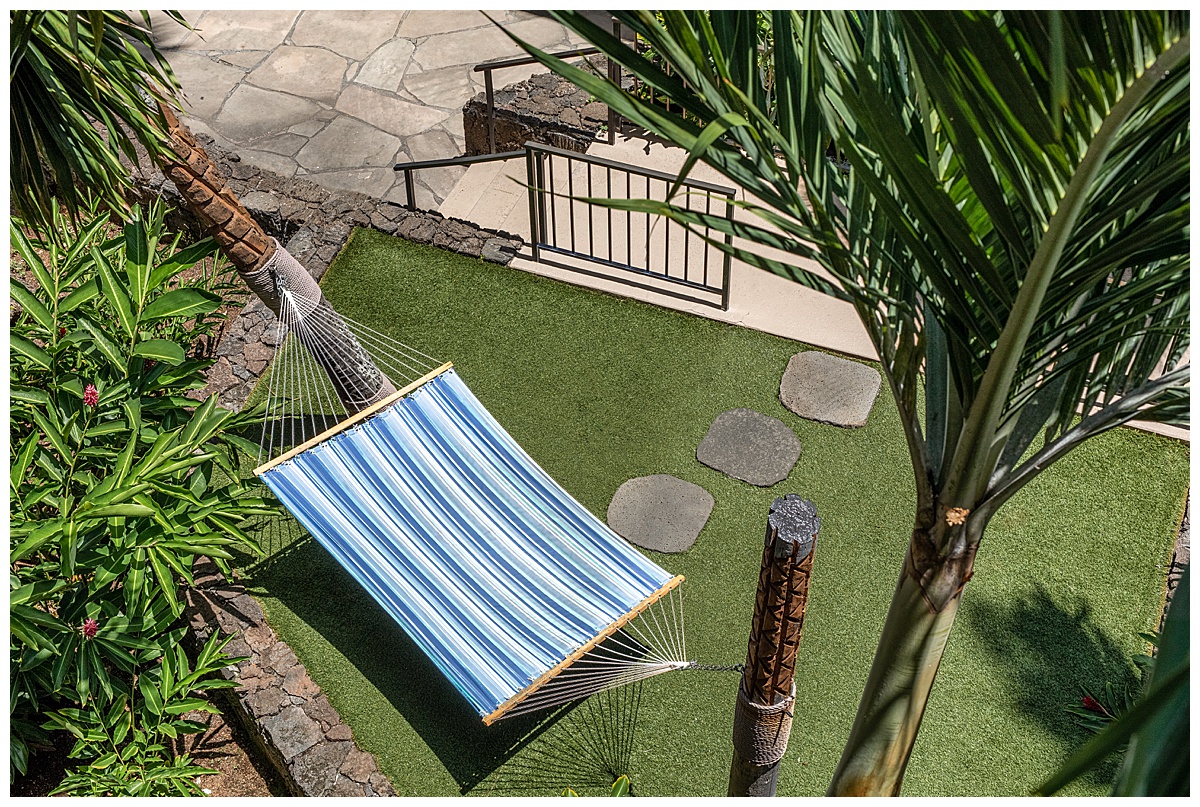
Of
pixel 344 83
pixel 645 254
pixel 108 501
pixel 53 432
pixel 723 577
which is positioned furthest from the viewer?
pixel 344 83

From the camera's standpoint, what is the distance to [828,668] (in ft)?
18.6

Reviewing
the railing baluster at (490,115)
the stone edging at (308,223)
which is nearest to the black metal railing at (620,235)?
the stone edging at (308,223)

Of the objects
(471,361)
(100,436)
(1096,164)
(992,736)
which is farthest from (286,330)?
(1096,164)

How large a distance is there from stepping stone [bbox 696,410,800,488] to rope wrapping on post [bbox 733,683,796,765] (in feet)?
9.54

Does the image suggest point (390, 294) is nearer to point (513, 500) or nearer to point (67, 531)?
point (513, 500)

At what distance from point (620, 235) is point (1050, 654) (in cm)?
423

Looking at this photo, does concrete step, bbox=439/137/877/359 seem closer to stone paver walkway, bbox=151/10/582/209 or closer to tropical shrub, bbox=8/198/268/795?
stone paver walkway, bbox=151/10/582/209

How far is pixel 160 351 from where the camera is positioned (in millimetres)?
4598

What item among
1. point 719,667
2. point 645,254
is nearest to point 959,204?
point 719,667

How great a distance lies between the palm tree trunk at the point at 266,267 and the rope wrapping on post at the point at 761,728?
132 inches

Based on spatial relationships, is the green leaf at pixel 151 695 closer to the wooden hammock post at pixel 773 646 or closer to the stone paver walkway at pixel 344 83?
the wooden hammock post at pixel 773 646

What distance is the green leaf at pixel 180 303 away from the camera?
4.76 meters

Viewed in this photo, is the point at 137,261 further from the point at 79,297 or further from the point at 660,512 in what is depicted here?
the point at 660,512

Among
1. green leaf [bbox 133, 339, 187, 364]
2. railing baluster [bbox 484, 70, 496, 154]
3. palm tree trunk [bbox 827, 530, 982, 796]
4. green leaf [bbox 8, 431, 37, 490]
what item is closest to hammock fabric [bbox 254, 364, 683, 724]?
green leaf [bbox 133, 339, 187, 364]
